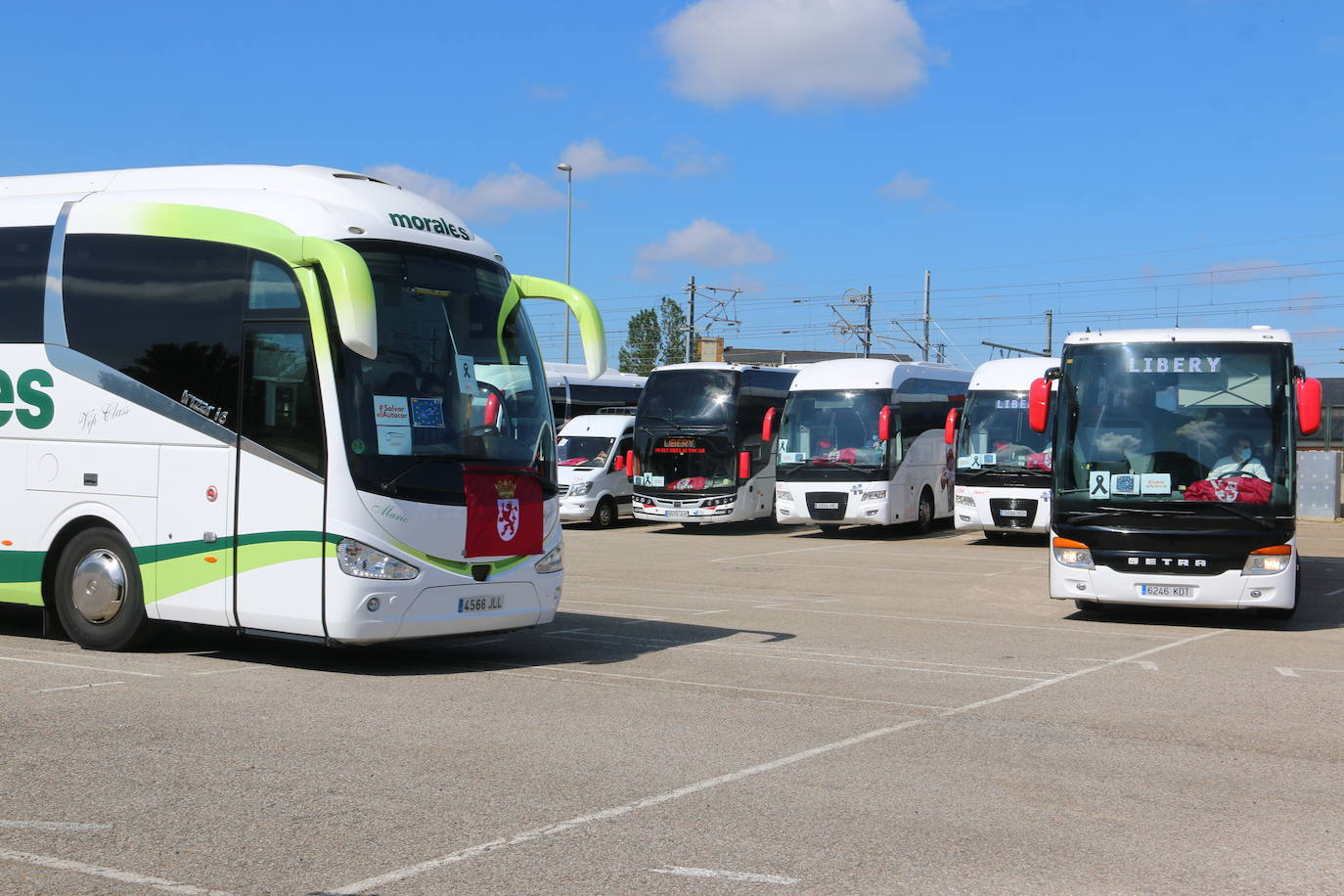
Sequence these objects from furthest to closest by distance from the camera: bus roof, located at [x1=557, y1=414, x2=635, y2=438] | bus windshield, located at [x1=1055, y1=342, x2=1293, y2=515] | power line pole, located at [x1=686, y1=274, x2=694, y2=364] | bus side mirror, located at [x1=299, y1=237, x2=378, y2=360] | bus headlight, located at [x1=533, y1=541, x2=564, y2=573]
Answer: power line pole, located at [x1=686, y1=274, x2=694, y2=364], bus roof, located at [x1=557, y1=414, x2=635, y2=438], bus windshield, located at [x1=1055, y1=342, x2=1293, y2=515], bus headlight, located at [x1=533, y1=541, x2=564, y2=573], bus side mirror, located at [x1=299, y1=237, x2=378, y2=360]

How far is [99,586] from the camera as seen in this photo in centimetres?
1095

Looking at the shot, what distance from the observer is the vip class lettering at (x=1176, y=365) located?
47.9 feet

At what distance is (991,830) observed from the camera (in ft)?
20.3

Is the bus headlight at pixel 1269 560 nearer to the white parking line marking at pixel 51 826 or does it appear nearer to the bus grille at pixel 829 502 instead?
the white parking line marking at pixel 51 826

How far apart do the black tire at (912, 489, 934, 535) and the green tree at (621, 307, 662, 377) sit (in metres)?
72.8

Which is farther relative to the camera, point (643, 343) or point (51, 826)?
point (643, 343)

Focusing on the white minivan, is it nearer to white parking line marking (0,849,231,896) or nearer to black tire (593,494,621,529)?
black tire (593,494,621,529)

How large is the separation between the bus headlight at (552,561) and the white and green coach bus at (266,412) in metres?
0.02

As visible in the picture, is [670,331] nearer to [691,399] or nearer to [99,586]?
[691,399]

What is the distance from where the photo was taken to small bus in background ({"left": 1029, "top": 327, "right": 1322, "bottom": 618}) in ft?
45.7

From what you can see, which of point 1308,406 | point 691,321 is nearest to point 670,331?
point 691,321

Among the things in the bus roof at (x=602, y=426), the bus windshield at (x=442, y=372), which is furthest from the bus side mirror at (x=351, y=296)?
the bus roof at (x=602, y=426)

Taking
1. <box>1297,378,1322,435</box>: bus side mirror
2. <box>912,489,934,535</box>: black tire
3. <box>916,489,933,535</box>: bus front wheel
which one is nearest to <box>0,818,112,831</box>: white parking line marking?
<box>1297,378,1322,435</box>: bus side mirror

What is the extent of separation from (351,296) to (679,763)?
3680mm
